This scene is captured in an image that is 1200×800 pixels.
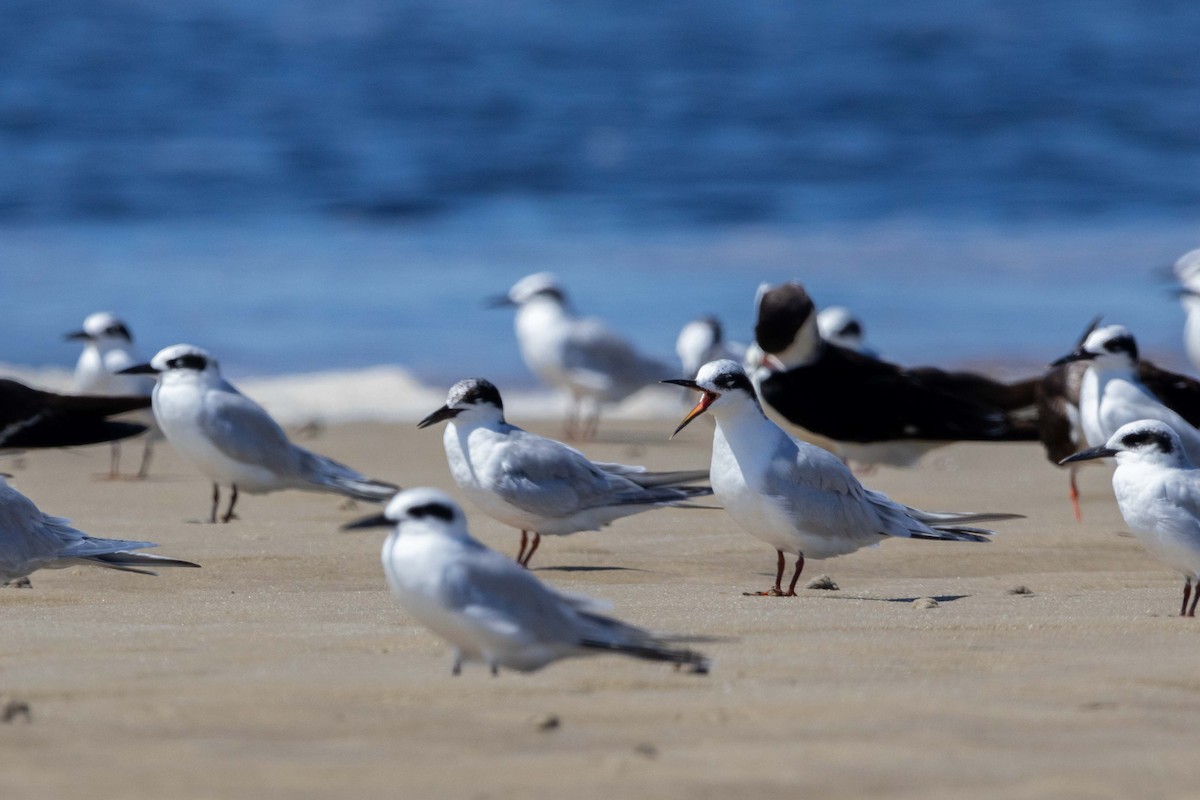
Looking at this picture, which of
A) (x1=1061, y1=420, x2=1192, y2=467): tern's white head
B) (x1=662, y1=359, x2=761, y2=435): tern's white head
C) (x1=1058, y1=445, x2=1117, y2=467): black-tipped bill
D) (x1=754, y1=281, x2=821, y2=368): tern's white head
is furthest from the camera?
(x1=754, y1=281, x2=821, y2=368): tern's white head

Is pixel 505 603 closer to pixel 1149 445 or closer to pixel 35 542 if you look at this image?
pixel 35 542

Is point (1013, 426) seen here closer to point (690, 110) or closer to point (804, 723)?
point (804, 723)

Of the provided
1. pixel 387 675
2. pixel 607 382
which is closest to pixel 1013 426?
pixel 607 382

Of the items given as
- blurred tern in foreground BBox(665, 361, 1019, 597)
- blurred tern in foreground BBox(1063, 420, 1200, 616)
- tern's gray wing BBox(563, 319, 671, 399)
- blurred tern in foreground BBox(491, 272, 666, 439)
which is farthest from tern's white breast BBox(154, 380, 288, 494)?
tern's gray wing BBox(563, 319, 671, 399)

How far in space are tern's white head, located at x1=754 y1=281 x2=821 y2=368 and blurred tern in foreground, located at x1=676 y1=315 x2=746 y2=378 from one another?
287 centimetres

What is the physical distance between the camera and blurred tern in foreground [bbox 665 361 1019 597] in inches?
204

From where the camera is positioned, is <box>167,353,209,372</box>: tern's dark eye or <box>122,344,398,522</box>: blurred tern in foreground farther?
<box>167,353,209,372</box>: tern's dark eye

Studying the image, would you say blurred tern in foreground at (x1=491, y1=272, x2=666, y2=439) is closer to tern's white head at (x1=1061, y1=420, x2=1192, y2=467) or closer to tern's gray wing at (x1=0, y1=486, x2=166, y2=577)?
tern's gray wing at (x1=0, y1=486, x2=166, y2=577)

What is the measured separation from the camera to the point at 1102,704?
352 cm

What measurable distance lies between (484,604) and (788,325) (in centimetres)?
537

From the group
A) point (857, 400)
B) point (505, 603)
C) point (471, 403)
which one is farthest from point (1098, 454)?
point (857, 400)

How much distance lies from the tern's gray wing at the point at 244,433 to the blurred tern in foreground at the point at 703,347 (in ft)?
16.2

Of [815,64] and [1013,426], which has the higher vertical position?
[815,64]

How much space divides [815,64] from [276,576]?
24484 millimetres
